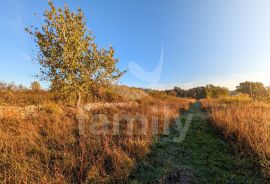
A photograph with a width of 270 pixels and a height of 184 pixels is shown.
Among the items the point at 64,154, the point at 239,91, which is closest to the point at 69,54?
the point at 64,154

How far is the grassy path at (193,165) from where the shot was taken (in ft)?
9.07

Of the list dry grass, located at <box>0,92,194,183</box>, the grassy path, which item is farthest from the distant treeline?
dry grass, located at <box>0,92,194,183</box>

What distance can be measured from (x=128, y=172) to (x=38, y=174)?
157 cm

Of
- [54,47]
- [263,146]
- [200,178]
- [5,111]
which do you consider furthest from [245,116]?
[5,111]

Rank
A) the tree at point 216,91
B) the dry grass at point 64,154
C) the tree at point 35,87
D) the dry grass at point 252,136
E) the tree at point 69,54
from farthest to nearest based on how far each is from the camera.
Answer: the tree at point 216,91 < the tree at point 35,87 < the tree at point 69,54 < the dry grass at point 252,136 < the dry grass at point 64,154

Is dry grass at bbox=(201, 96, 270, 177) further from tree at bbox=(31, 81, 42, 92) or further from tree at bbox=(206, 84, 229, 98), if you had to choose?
tree at bbox=(206, 84, 229, 98)

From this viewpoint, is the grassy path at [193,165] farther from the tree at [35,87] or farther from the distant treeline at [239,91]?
the tree at [35,87]

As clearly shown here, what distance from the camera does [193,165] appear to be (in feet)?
10.7

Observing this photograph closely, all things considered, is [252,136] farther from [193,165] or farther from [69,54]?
[69,54]

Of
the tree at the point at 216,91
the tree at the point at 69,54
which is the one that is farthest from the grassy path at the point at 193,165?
the tree at the point at 216,91

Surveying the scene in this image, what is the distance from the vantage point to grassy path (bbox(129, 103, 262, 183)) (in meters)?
2.77

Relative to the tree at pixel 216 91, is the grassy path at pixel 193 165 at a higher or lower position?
lower

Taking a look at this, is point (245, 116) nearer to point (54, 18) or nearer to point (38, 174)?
point (38, 174)

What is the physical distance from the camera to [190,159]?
3.58 metres
